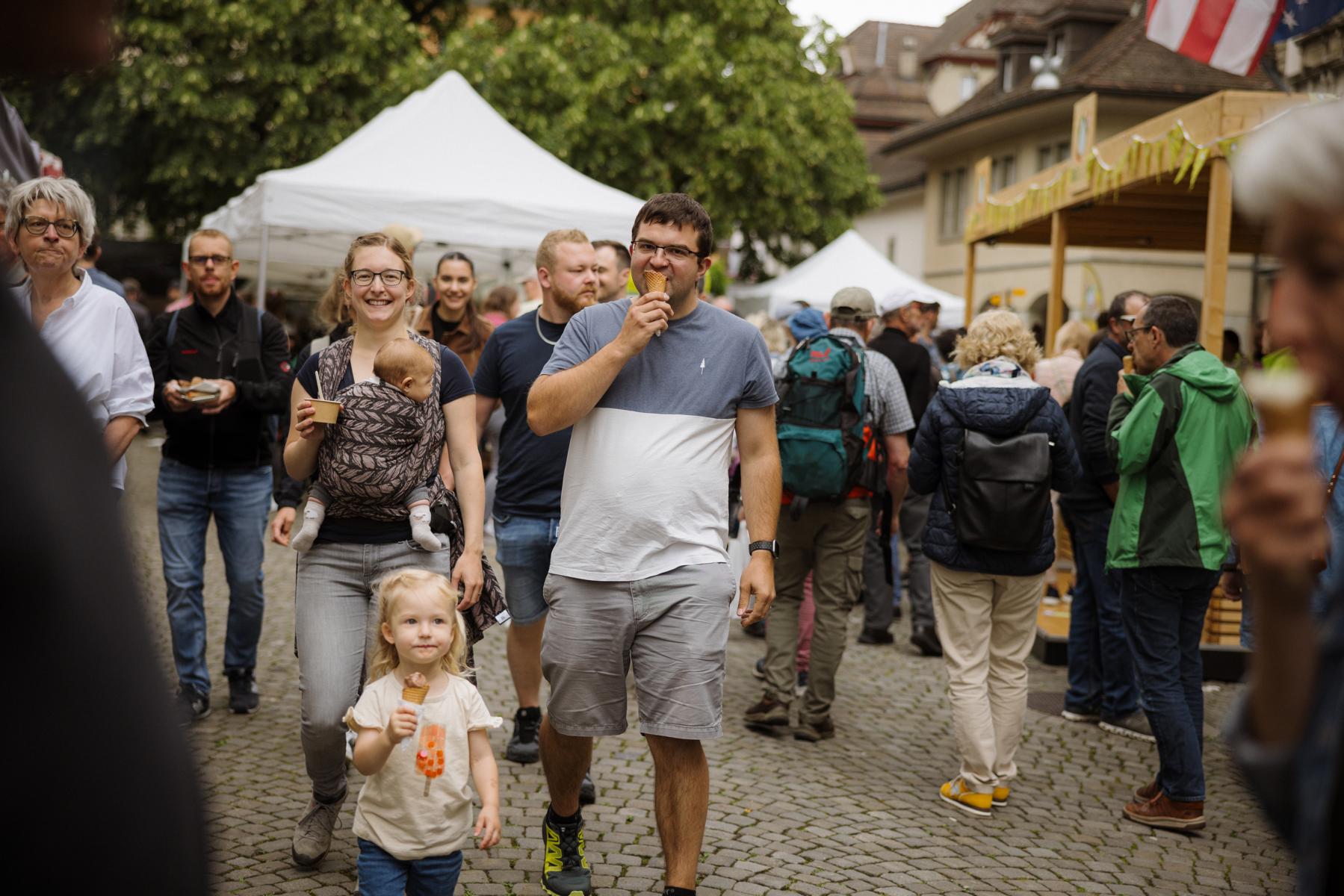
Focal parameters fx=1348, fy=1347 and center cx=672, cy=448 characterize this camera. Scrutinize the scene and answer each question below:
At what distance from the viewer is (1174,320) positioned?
550 centimetres

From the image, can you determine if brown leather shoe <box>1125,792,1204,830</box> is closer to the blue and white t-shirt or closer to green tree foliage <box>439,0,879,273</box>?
the blue and white t-shirt

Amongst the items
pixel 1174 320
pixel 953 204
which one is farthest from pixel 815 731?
pixel 953 204

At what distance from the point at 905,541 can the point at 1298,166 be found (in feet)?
25.7

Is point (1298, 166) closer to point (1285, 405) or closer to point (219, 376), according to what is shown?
point (1285, 405)

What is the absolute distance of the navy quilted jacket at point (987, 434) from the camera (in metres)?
5.59

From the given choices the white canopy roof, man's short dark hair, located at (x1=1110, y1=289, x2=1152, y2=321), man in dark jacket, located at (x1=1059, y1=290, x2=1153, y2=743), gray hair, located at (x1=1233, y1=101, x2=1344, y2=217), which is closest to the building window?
the white canopy roof

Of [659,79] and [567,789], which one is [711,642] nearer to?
[567,789]

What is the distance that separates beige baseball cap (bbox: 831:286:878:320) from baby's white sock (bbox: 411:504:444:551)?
139 inches

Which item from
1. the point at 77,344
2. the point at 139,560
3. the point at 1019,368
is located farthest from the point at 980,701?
the point at 139,560

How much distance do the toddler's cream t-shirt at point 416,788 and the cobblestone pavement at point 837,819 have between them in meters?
0.85

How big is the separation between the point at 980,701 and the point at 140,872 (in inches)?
195

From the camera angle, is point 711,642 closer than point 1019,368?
Yes

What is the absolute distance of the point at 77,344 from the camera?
459 cm

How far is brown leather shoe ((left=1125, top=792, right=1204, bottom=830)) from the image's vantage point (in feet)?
17.5
